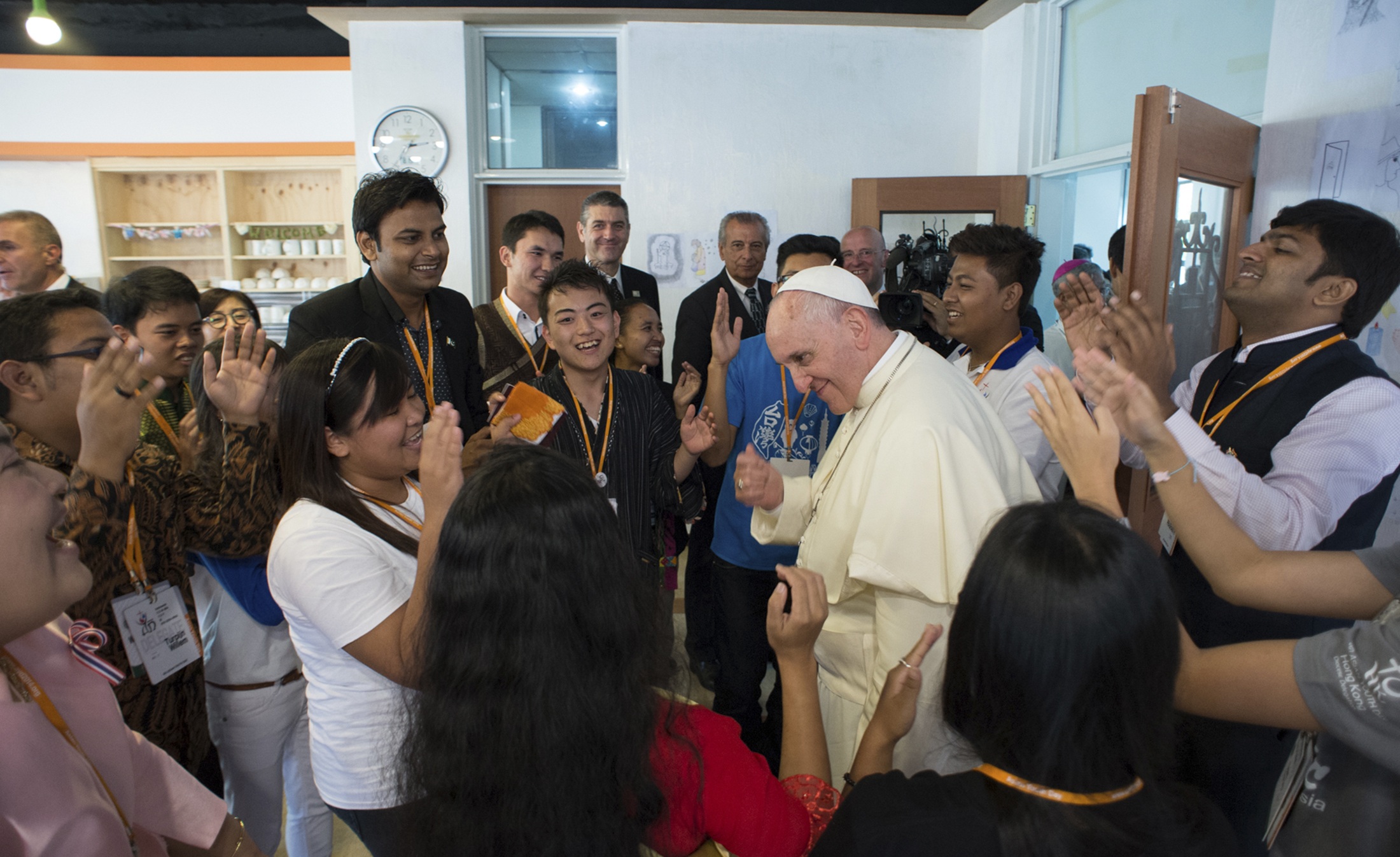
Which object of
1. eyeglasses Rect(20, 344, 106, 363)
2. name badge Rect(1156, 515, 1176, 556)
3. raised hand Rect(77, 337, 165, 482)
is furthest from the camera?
name badge Rect(1156, 515, 1176, 556)

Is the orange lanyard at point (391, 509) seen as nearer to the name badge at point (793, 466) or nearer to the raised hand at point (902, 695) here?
A: the raised hand at point (902, 695)

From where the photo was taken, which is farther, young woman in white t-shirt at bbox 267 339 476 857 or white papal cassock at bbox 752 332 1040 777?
white papal cassock at bbox 752 332 1040 777

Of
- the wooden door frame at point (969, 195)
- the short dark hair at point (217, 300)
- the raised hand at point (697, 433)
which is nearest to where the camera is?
the raised hand at point (697, 433)

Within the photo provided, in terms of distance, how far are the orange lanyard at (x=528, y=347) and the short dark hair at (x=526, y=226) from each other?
0.96 ft

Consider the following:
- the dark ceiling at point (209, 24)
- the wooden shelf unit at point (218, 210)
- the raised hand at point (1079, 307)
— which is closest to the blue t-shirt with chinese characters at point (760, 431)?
the raised hand at point (1079, 307)

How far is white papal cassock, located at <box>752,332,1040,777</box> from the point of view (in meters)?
1.47

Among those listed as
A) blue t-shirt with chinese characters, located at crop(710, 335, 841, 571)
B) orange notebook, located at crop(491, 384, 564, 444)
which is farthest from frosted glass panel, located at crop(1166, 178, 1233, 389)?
orange notebook, located at crop(491, 384, 564, 444)

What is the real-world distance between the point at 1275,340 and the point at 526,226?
2.77m

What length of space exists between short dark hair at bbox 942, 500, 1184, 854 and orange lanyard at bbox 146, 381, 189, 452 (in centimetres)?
209

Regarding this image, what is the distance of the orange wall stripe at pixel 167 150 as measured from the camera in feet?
23.4

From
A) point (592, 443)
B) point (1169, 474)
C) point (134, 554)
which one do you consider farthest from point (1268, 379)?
point (134, 554)

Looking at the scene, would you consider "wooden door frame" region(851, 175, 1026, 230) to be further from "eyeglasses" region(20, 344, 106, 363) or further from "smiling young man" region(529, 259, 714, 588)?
"eyeglasses" region(20, 344, 106, 363)

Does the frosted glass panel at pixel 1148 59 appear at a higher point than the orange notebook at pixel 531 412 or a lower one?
higher

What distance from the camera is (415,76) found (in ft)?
17.4
